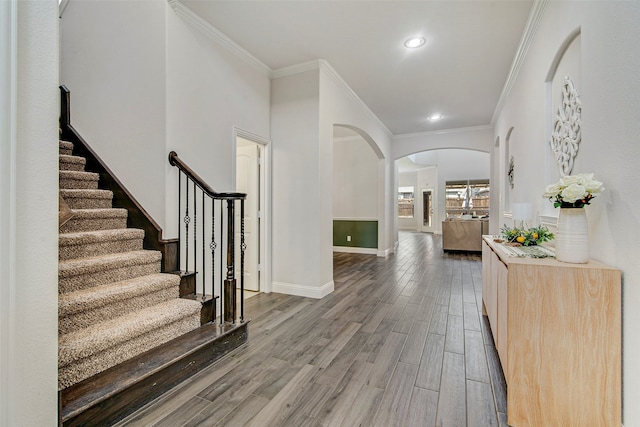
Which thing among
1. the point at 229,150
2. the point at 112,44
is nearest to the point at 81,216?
the point at 229,150

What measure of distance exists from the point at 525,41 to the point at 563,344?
3247mm

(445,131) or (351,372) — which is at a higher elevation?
(445,131)

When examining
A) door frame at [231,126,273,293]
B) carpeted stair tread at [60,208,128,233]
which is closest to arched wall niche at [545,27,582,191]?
door frame at [231,126,273,293]

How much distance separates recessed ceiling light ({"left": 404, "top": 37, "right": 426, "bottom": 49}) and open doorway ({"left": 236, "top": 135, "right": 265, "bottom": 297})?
7.19 feet

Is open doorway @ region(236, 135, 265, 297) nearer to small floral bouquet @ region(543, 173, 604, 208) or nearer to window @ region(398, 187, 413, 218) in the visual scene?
small floral bouquet @ region(543, 173, 604, 208)

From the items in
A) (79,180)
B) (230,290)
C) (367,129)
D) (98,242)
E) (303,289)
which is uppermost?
(367,129)

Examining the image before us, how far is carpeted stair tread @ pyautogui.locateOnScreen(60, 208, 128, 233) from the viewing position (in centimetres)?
251

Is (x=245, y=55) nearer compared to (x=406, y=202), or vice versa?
(x=245, y=55)

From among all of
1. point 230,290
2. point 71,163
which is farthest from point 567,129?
point 71,163

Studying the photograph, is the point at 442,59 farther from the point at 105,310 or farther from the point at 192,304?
the point at 105,310

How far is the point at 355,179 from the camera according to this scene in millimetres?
7496

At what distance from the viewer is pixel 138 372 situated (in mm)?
1739

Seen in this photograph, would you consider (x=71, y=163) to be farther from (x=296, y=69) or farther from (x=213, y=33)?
(x=296, y=69)

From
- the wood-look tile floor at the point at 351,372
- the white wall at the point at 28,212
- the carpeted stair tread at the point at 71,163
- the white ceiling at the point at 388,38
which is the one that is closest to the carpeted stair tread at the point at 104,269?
the white wall at the point at 28,212
